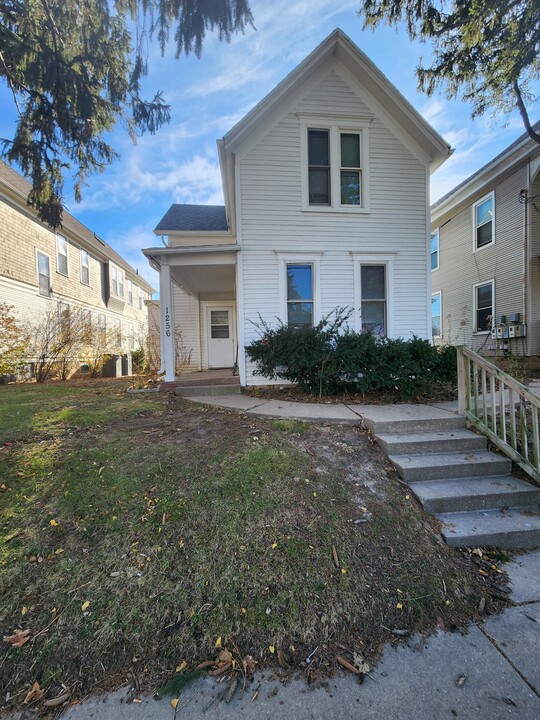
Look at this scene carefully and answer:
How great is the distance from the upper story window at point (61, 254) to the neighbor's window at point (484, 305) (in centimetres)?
1740

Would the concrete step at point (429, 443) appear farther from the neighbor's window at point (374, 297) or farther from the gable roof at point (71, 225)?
the gable roof at point (71, 225)

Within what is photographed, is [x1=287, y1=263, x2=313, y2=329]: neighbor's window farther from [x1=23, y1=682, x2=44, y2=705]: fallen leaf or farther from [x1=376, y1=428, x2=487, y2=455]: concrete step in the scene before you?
[x1=23, y1=682, x2=44, y2=705]: fallen leaf

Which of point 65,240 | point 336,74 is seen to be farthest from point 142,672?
point 65,240

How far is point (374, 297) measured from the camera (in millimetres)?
7910

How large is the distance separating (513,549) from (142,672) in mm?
2936

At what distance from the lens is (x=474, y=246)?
13.2m

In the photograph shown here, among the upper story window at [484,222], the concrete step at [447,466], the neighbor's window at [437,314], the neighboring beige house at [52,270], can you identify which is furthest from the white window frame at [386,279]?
the neighbor's window at [437,314]

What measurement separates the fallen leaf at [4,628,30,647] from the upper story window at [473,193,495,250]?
15313 millimetres

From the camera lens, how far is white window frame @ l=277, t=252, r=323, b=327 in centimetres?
752

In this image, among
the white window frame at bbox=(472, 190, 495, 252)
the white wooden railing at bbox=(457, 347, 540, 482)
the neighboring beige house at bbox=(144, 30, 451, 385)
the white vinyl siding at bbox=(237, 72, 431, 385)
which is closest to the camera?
the white wooden railing at bbox=(457, 347, 540, 482)

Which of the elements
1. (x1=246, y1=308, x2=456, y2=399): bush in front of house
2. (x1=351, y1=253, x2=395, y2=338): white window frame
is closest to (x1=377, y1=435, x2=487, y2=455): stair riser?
(x1=246, y1=308, x2=456, y2=399): bush in front of house

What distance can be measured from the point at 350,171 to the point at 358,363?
4.75 metres

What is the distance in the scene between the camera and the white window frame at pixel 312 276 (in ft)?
24.7

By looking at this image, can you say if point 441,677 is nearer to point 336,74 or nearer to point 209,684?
point 209,684
